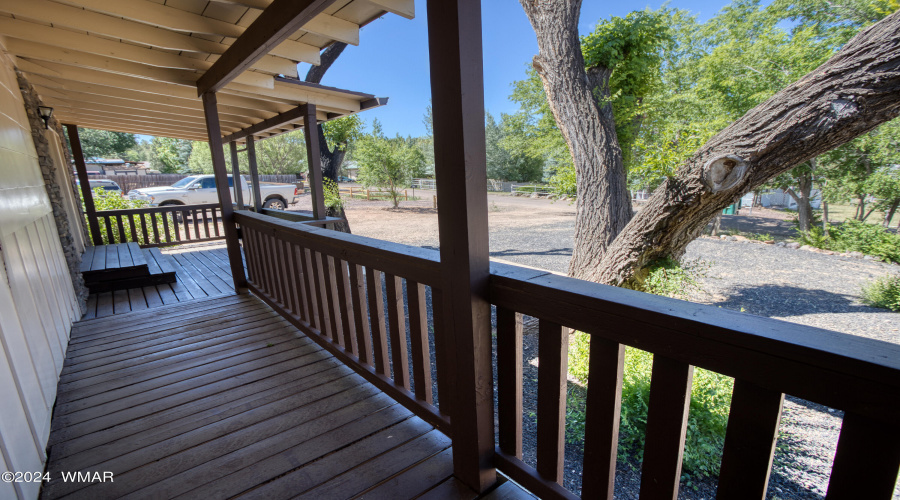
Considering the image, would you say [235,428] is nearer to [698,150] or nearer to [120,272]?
[120,272]

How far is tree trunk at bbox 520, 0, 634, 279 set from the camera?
4742 mm

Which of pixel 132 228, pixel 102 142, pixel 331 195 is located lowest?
pixel 132 228

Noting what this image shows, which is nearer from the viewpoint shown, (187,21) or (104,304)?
(187,21)

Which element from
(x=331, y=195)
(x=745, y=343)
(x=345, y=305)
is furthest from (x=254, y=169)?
(x=745, y=343)

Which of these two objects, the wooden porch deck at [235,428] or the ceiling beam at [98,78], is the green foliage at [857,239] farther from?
the ceiling beam at [98,78]

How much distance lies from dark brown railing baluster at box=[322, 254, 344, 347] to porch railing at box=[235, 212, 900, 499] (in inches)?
16.6

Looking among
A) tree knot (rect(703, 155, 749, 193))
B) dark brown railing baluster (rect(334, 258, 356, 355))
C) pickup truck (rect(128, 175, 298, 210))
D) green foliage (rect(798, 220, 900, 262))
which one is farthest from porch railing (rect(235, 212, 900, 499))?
green foliage (rect(798, 220, 900, 262))

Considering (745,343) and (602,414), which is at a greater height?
(745,343)

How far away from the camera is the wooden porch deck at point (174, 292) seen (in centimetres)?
350

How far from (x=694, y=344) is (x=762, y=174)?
3.53 meters

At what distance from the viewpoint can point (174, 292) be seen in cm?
393

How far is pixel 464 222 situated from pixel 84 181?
7.21 m

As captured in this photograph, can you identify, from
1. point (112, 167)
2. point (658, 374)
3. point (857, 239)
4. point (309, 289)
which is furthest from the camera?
point (112, 167)

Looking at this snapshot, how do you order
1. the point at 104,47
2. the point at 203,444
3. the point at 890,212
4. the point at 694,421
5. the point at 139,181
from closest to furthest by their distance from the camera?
the point at 203,444 → the point at 104,47 → the point at 694,421 → the point at 890,212 → the point at 139,181
